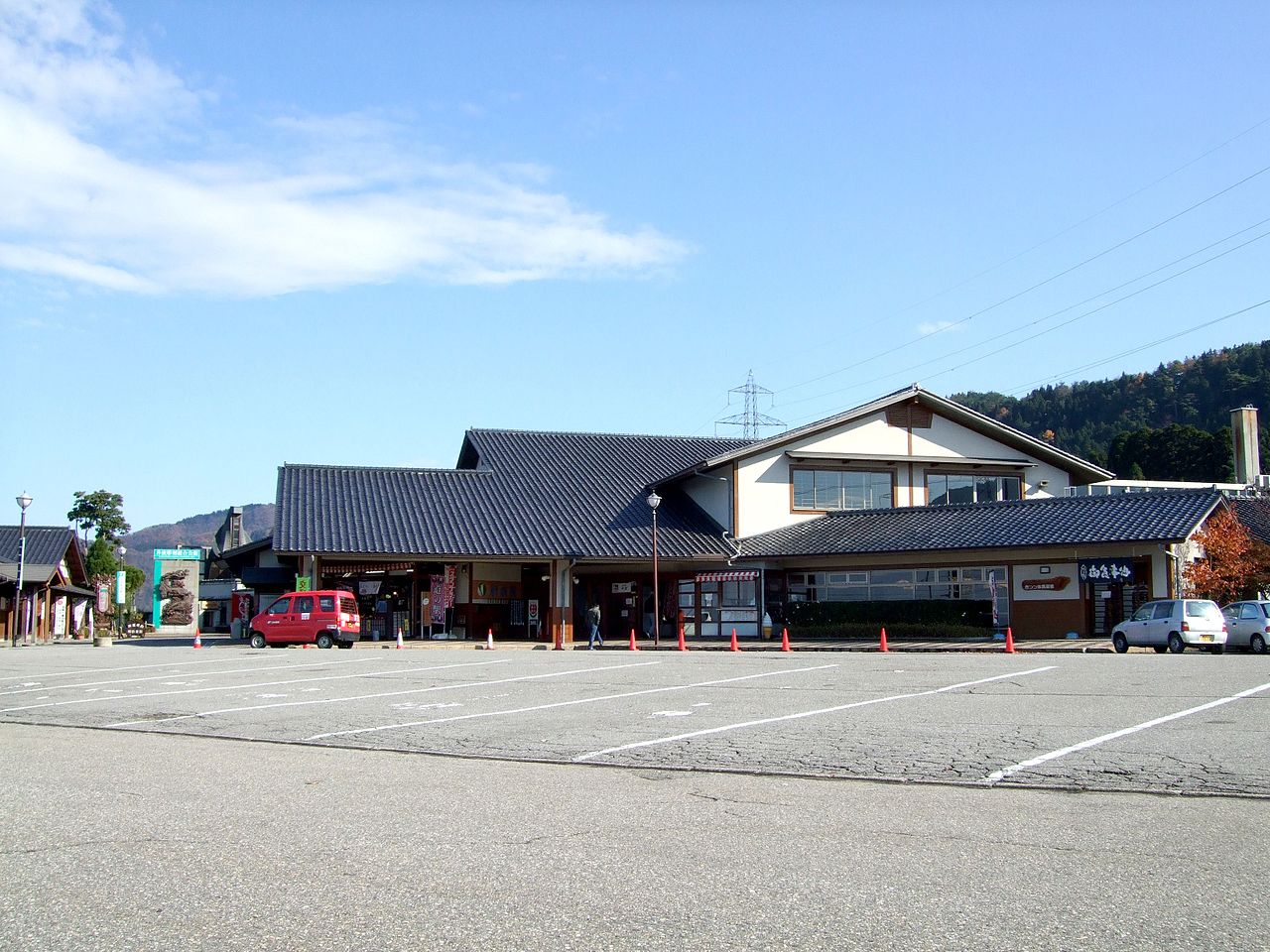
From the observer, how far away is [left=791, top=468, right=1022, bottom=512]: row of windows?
140ft

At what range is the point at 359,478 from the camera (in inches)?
1671

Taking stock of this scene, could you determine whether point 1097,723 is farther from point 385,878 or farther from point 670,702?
point 385,878

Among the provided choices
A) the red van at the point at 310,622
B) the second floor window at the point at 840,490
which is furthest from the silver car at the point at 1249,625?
the red van at the point at 310,622

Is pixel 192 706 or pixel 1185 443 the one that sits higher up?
pixel 1185 443


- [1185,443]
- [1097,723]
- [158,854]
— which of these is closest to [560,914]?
[158,854]

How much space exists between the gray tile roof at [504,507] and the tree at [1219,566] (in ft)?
48.6

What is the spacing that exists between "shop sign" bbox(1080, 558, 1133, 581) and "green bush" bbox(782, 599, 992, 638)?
3.28 metres

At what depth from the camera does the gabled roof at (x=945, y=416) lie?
4131cm

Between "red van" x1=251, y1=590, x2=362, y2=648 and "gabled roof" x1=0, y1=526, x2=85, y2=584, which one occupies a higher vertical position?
"gabled roof" x1=0, y1=526, x2=85, y2=584

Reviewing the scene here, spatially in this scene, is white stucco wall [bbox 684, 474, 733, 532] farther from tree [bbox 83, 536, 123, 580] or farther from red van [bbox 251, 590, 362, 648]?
tree [bbox 83, 536, 123, 580]

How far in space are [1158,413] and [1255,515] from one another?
216 ft

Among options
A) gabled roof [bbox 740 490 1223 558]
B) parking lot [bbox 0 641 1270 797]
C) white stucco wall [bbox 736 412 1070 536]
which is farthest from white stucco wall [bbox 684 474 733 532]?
parking lot [bbox 0 641 1270 797]

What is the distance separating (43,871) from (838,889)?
444 cm

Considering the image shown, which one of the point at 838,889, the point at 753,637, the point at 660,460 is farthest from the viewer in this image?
the point at 660,460
